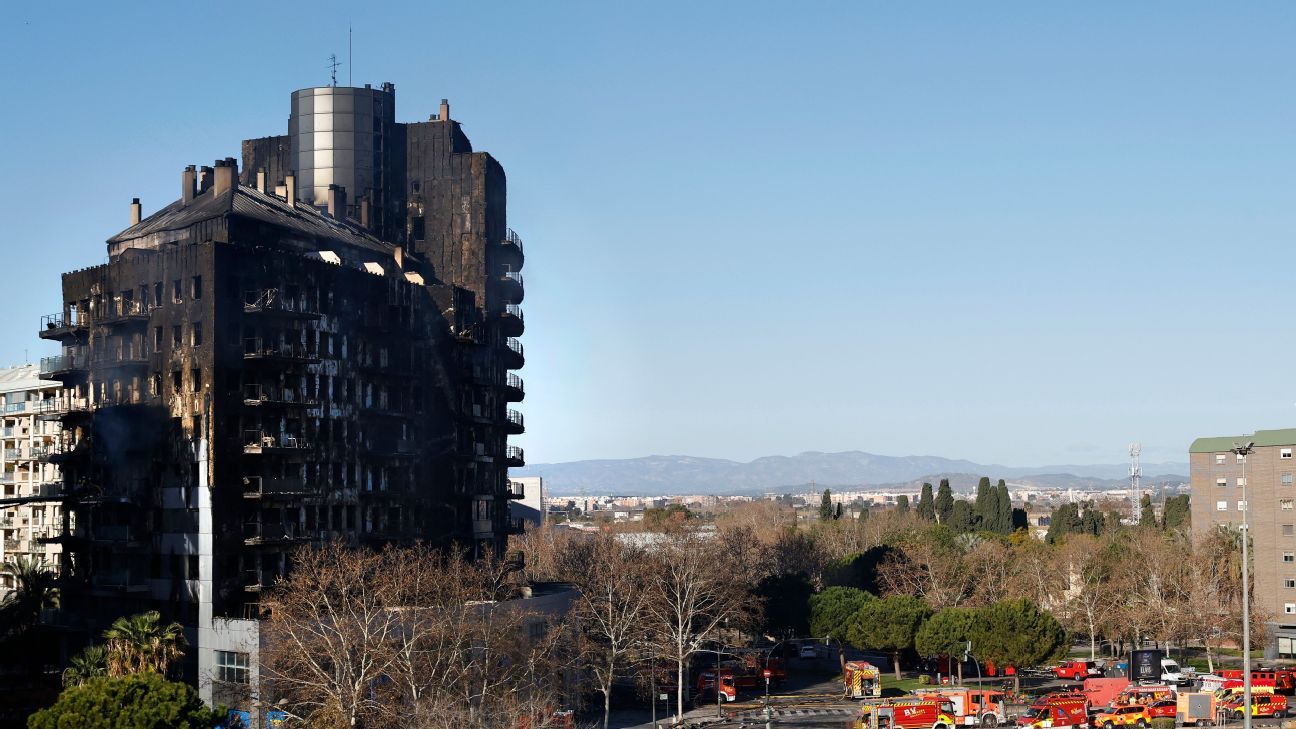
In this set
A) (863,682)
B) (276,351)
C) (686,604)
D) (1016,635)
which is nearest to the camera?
(276,351)

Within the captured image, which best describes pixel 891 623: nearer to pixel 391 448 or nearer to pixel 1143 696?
pixel 1143 696

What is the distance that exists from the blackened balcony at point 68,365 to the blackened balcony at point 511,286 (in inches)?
1267

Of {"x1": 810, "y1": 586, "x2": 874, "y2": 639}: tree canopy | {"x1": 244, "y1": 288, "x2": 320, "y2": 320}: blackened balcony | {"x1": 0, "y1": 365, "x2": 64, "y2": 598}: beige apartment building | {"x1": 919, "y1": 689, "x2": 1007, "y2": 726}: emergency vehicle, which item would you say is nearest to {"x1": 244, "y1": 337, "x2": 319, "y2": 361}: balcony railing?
{"x1": 244, "y1": 288, "x2": 320, "y2": 320}: blackened balcony

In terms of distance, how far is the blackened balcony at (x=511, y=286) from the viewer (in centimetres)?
11519

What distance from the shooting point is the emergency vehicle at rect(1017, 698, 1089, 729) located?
285ft

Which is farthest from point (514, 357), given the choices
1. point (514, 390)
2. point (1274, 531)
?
point (1274, 531)

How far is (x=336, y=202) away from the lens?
371ft

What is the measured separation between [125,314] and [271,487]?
55.6 ft

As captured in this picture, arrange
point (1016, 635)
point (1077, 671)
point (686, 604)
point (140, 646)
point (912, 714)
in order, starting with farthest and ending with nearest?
point (1077, 671), point (1016, 635), point (686, 604), point (912, 714), point (140, 646)

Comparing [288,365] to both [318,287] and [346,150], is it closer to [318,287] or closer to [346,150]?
[318,287]

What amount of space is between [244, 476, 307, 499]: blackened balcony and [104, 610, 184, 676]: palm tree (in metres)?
11.7

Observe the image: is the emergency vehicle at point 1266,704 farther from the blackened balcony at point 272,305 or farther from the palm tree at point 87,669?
the palm tree at point 87,669

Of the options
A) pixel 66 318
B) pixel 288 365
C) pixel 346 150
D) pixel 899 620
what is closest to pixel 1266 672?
pixel 899 620

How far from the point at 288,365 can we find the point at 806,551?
88606 mm
